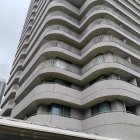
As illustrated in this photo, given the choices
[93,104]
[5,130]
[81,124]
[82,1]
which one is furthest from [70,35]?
[5,130]

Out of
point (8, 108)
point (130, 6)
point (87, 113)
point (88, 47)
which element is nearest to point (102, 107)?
point (87, 113)

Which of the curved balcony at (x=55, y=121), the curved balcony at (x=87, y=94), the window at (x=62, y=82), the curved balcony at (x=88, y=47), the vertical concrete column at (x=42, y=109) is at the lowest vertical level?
the curved balcony at (x=55, y=121)

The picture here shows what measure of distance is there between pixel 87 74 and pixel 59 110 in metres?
4.78

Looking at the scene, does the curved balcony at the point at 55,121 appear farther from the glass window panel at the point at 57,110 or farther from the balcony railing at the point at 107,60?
the balcony railing at the point at 107,60

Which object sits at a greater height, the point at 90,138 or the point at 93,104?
the point at 93,104

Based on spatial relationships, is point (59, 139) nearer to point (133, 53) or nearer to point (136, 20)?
point (133, 53)

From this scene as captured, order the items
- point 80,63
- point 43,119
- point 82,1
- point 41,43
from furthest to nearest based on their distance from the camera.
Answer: point 82,1 → point 41,43 → point 80,63 → point 43,119

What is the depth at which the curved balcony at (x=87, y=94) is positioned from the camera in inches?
672

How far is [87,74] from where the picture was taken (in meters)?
20.1

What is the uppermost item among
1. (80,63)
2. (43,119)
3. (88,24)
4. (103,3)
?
(103,3)

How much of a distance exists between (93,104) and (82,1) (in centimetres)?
1637

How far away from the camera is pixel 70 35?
23.5 m

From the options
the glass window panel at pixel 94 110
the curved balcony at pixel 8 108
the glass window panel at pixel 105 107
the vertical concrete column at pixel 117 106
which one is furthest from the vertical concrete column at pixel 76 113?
the curved balcony at pixel 8 108

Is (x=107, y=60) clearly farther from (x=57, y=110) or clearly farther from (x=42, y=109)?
(x=42, y=109)
